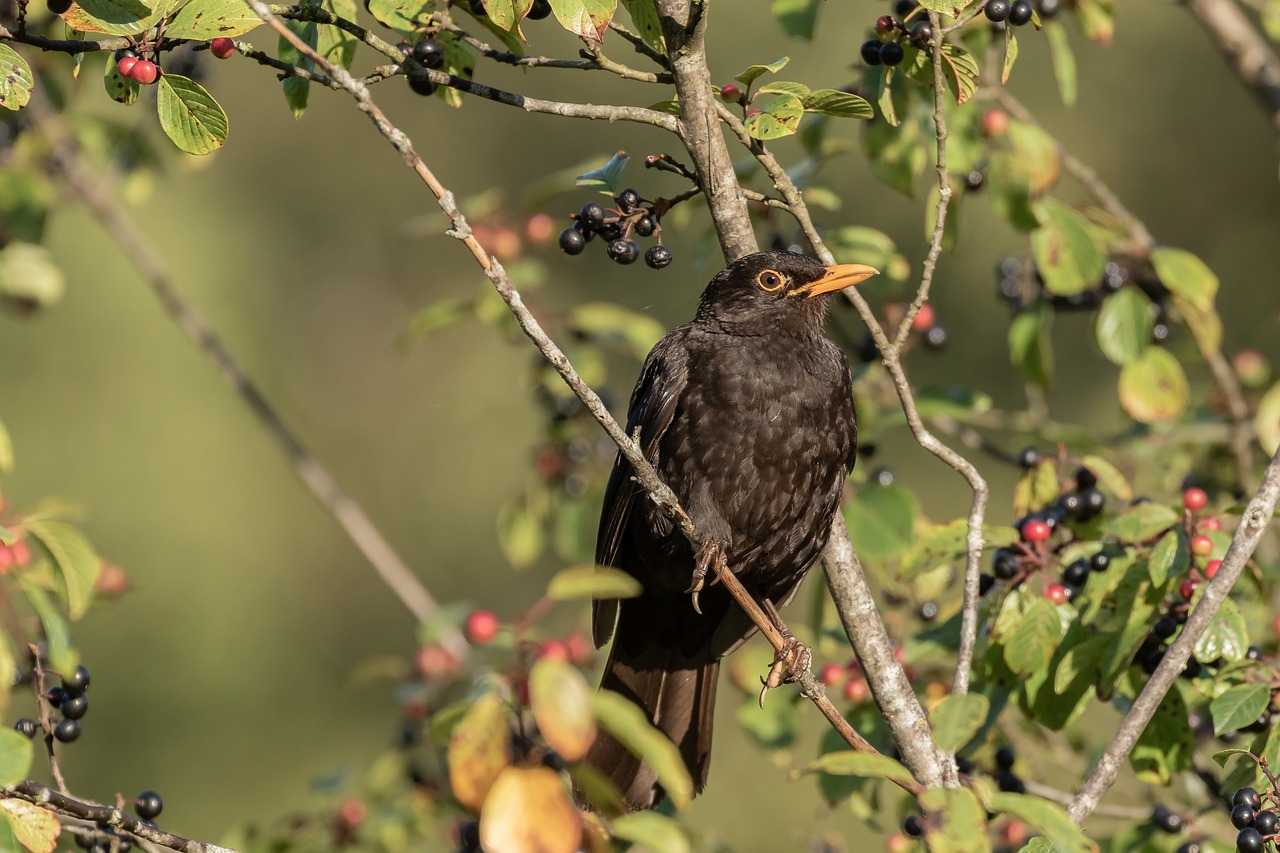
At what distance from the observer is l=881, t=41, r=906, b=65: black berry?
159 inches

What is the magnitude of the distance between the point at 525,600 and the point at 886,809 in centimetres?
433

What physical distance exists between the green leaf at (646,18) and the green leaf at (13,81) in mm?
1567

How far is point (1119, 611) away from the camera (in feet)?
12.5

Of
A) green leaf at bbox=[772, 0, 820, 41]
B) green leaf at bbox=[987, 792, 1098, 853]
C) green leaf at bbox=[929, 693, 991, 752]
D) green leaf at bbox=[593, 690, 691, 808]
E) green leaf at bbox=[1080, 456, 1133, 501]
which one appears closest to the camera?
green leaf at bbox=[593, 690, 691, 808]

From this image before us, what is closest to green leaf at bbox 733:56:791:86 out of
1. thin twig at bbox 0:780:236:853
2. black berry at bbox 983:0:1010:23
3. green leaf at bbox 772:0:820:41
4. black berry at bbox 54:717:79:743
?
black berry at bbox 983:0:1010:23

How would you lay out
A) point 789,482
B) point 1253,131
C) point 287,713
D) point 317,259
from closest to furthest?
1. point 789,482
2. point 1253,131
3. point 287,713
4. point 317,259

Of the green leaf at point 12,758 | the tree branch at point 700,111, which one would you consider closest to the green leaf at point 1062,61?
the tree branch at point 700,111

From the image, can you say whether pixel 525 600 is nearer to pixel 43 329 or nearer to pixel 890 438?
pixel 890 438

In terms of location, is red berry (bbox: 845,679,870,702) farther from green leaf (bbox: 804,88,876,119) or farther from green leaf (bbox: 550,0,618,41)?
green leaf (bbox: 550,0,618,41)

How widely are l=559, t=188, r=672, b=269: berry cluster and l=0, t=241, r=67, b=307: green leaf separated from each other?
2.70 metres

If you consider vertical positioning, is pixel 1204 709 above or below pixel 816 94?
below

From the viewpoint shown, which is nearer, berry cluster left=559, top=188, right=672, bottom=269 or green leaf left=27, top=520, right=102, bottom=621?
green leaf left=27, top=520, right=102, bottom=621

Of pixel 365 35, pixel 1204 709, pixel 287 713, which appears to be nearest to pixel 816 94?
pixel 365 35

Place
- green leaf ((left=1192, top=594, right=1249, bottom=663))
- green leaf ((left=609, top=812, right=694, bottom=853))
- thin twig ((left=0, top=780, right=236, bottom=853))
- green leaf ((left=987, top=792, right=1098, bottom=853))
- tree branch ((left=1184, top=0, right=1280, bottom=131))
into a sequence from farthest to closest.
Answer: tree branch ((left=1184, top=0, right=1280, bottom=131)), green leaf ((left=1192, top=594, right=1249, bottom=663)), thin twig ((left=0, top=780, right=236, bottom=853)), green leaf ((left=987, top=792, right=1098, bottom=853)), green leaf ((left=609, top=812, right=694, bottom=853))
